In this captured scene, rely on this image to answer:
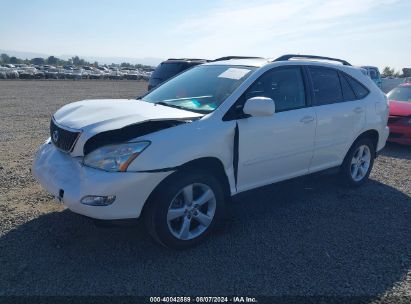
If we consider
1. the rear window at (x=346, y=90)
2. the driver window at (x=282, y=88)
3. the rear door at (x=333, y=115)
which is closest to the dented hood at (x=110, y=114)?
the driver window at (x=282, y=88)

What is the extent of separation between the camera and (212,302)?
2.87 m

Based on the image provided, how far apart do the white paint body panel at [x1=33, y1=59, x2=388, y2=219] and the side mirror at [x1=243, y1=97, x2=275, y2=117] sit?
0.58 feet

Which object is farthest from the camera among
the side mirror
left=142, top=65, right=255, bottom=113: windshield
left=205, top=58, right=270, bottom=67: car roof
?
left=205, top=58, right=270, bottom=67: car roof

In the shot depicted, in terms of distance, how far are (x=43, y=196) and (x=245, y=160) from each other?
2.68m

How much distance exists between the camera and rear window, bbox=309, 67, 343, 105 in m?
4.71

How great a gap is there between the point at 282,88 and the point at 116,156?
7.14ft

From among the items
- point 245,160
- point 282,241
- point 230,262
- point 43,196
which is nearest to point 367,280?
point 282,241

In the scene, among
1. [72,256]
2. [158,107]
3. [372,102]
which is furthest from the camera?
[372,102]

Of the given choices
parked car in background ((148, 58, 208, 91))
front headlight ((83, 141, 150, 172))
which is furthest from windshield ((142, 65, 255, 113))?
parked car in background ((148, 58, 208, 91))

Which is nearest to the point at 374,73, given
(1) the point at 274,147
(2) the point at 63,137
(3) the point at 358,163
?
(3) the point at 358,163

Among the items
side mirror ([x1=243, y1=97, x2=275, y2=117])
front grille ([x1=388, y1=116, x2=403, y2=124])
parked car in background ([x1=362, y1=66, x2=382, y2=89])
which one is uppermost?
parked car in background ([x1=362, y1=66, x2=382, y2=89])

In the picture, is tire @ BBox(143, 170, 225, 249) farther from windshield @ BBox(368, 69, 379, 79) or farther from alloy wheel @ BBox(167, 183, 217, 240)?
windshield @ BBox(368, 69, 379, 79)

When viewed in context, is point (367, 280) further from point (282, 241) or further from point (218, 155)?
point (218, 155)

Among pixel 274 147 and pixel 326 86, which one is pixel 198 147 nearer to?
pixel 274 147
